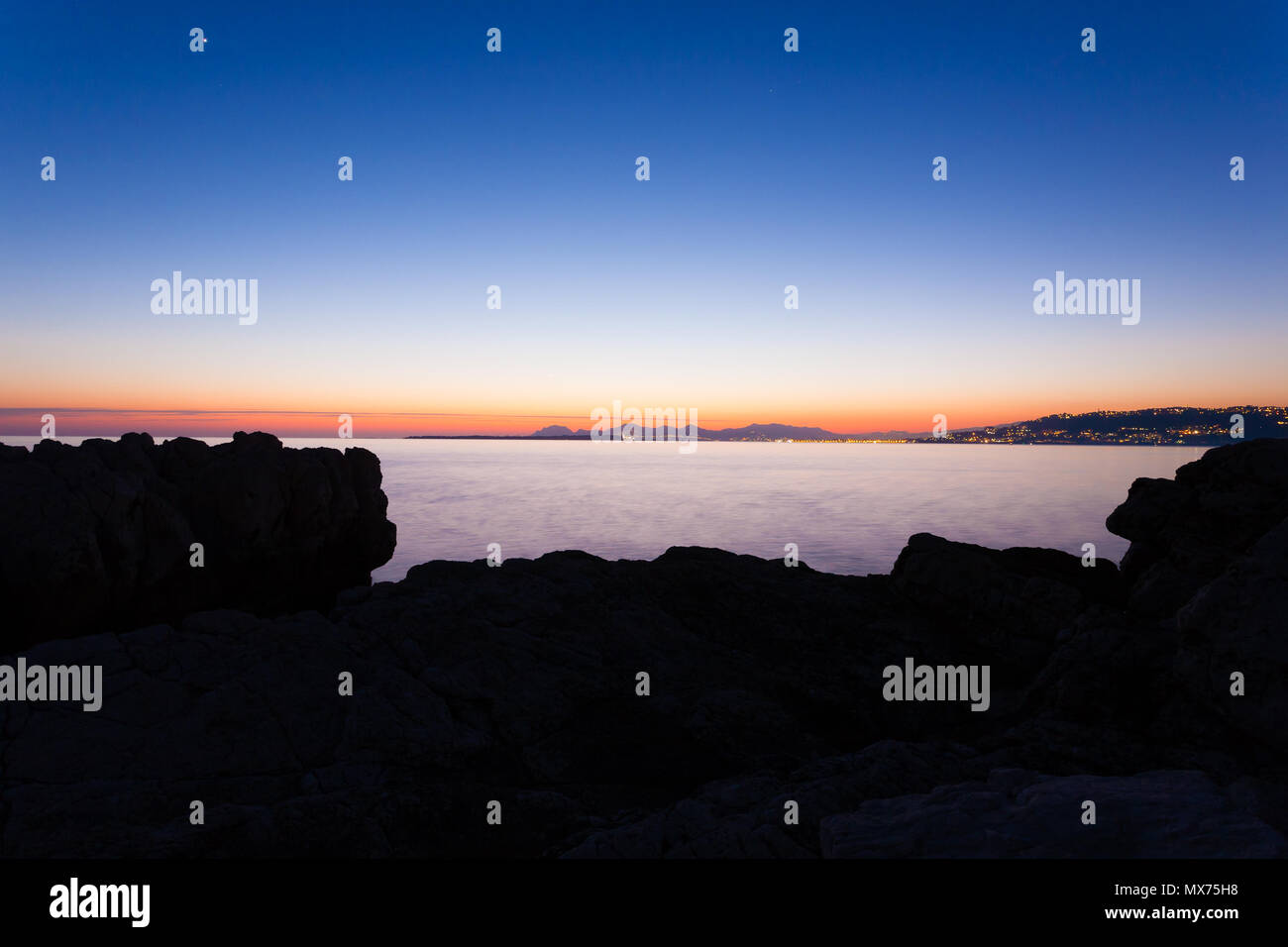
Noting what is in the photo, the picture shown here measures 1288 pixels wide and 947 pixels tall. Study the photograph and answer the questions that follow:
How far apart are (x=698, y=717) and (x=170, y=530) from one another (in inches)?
722

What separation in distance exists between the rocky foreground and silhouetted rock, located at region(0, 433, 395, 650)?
44 centimetres

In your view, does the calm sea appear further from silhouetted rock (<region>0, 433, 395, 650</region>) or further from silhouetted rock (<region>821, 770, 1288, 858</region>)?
silhouetted rock (<region>821, 770, 1288, 858</region>)

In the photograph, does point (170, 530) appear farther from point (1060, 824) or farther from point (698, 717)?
point (1060, 824)

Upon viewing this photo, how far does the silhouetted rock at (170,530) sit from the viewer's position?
59.9 feet

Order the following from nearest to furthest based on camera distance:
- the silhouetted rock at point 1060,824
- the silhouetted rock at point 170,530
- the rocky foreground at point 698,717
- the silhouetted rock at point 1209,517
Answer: the silhouetted rock at point 1060,824, the rocky foreground at point 698,717, the silhouetted rock at point 1209,517, the silhouetted rock at point 170,530

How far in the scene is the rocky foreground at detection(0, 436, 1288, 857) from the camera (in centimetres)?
879

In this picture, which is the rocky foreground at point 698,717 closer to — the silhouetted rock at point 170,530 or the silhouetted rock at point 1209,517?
the silhouetted rock at point 1209,517

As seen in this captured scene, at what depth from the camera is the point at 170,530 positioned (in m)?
22.0

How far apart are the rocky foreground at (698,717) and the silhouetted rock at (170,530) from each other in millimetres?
441

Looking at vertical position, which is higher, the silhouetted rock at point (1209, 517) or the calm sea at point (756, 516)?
the silhouetted rock at point (1209, 517)
